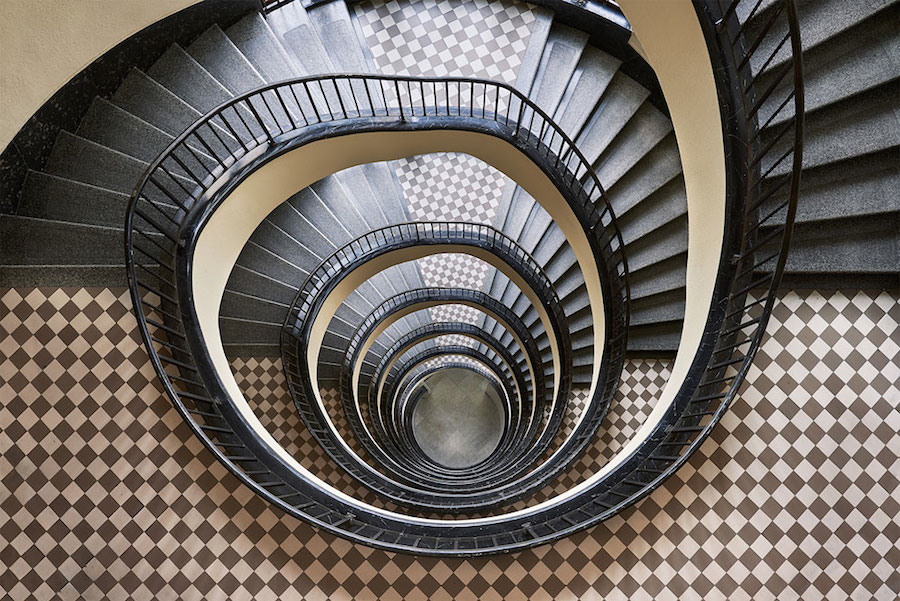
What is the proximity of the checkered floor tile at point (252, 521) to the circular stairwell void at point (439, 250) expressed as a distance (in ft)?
0.59

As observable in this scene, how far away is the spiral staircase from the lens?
343 cm

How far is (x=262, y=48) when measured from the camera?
209 inches

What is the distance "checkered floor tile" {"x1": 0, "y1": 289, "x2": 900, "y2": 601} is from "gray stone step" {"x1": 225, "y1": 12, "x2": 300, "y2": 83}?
2.85 m

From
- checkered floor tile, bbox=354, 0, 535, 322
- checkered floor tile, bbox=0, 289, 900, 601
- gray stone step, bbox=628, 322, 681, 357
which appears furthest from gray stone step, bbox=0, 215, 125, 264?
gray stone step, bbox=628, 322, 681, 357

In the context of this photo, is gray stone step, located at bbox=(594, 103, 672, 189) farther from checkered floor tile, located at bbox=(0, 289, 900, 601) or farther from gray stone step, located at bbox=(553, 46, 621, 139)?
checkered floor tile, located at bbox=(0, 289, 900, 601)

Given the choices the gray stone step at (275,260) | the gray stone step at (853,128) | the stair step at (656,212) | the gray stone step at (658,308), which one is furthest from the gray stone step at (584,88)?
the gray stone step at (275,260)

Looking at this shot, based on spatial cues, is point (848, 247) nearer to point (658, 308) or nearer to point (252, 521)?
point (658, 308)

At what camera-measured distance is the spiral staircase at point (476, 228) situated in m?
3.43

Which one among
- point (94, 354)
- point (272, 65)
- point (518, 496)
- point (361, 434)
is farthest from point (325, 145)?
point (361, 434)

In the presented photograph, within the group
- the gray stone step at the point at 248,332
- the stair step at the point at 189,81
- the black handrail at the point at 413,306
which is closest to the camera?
the stair step at the point at 189,81

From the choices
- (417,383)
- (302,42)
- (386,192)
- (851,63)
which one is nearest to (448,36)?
(302,42)

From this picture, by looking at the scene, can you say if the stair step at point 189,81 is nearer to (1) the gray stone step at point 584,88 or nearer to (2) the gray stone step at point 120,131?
(2) the gray stone step at point 120,131

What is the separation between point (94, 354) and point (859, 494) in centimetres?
481

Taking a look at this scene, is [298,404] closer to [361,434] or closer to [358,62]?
[361,434]
